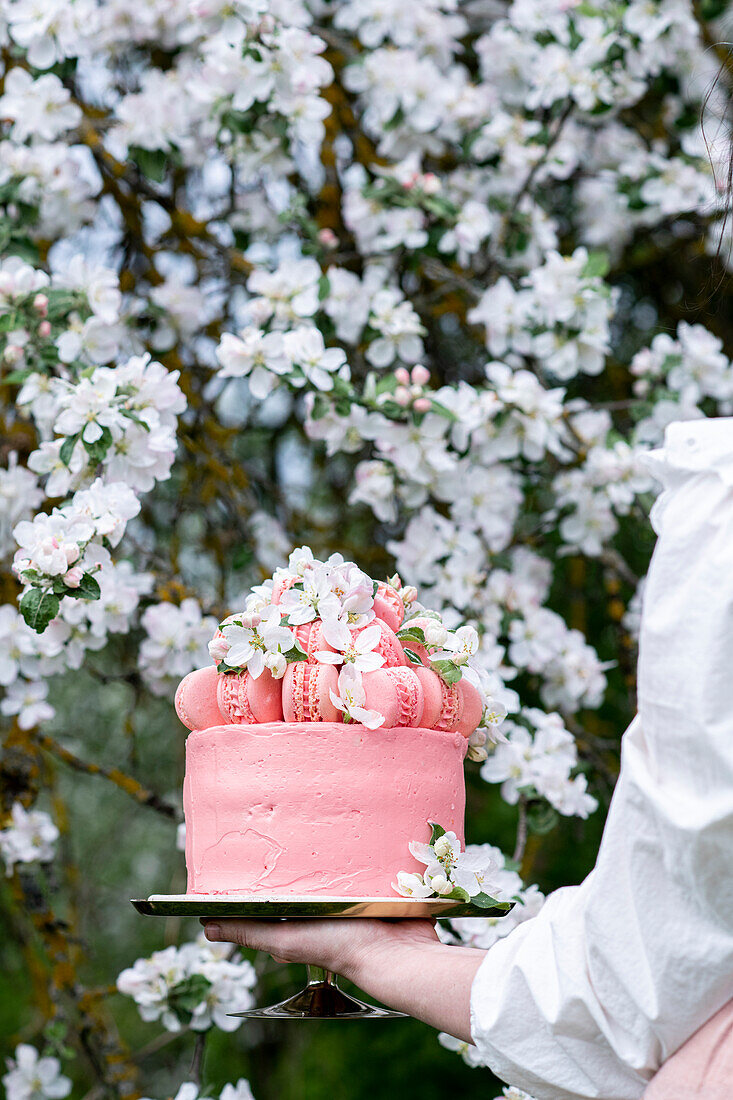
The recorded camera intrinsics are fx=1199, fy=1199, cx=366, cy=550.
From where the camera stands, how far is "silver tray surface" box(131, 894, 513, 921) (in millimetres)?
967

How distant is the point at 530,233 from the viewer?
2074 mm

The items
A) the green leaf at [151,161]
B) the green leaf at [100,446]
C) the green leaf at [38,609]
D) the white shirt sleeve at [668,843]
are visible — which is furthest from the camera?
the green leaf at [151,161]

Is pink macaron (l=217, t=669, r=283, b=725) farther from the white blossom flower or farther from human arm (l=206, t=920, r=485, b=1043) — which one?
the white blossom flower

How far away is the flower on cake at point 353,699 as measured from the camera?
101cm

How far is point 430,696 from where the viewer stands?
1078mm

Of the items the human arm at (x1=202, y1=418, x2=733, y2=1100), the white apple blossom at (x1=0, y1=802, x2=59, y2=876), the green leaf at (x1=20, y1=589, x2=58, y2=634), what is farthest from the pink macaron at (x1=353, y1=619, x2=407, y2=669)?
Answer: the white apple blossom at (x1=0, y1=802, x2=59, y2=876)

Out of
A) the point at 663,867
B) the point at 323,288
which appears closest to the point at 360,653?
the point at 663,867

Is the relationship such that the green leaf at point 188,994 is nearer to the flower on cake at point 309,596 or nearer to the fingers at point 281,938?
the fingers at point 281,938

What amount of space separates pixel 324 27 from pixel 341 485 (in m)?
0.97

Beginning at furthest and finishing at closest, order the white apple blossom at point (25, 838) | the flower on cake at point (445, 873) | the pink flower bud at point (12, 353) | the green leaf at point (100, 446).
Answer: the white apple blossom at point (25, 838)
the pink flower bud at point (12, 353)
the green leaf at point (100, 446)
the flower on cake at point (445, 873)

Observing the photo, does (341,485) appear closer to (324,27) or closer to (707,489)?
(324,27)

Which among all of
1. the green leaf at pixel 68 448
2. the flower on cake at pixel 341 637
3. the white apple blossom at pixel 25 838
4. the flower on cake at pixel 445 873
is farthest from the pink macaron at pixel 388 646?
the white apple blossom at pixel 25 838

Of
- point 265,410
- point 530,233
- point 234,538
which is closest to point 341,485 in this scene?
point 265,410

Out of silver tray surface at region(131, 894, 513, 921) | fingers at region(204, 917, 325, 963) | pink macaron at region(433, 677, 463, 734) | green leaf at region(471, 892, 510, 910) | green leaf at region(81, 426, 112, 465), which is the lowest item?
green leaf at region(471, 892, 510, 910)
